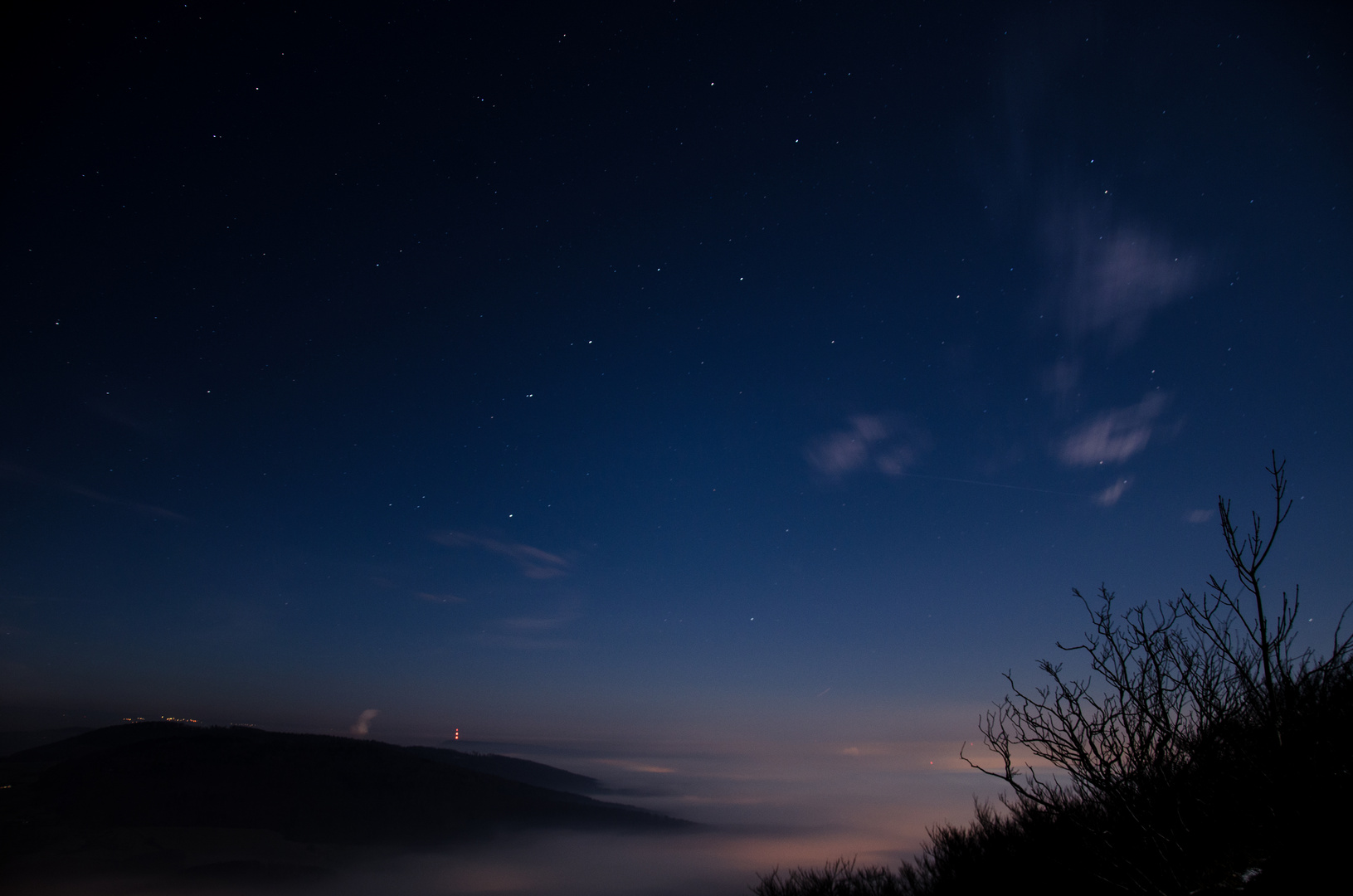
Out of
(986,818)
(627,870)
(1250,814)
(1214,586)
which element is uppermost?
(1214,586)

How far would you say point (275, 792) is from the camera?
148 m

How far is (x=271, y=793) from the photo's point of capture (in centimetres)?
14738

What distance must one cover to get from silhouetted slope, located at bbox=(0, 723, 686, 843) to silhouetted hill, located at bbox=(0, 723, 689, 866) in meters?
0.28

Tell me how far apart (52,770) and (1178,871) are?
22646cm

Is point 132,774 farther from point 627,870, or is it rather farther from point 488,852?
point 627,870

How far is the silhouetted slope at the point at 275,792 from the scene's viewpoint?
13388 centimetres

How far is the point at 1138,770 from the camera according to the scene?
20.9 feet

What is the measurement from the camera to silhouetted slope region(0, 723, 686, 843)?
13388cm

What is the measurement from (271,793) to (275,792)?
763 millimetres

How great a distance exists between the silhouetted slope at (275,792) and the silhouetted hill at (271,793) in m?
0.28

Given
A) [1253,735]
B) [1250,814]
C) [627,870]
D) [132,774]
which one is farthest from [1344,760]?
[627,870]

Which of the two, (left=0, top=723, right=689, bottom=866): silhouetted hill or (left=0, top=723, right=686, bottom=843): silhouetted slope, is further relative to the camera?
(left=0, top=723, right=686, bottom=843): silhouetted slope

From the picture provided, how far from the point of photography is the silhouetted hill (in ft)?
436

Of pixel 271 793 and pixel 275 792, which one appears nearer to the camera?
pixel 271 793
